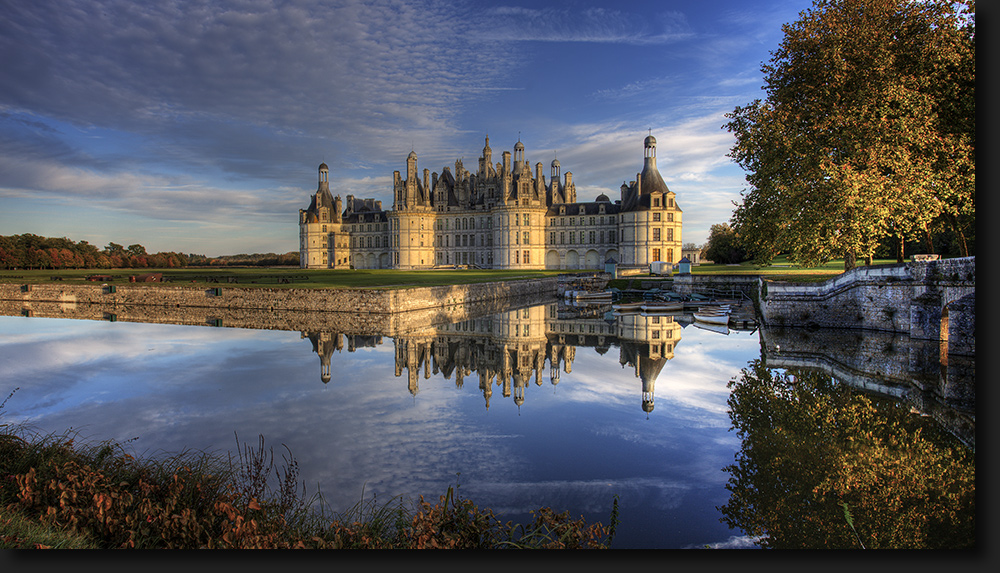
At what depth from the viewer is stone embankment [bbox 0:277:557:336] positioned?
75.6ft

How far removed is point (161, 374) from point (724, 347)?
16.1 meters

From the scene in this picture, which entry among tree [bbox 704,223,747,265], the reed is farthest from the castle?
the reed

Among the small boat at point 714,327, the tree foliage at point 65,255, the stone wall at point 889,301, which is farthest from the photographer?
the tree foliage at point 65,255

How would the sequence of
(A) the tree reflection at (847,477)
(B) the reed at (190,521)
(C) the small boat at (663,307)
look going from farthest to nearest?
(C) the small boat at (663,307) → (A) the tree reflection at (847,477) → (B) the reed at (190,521)

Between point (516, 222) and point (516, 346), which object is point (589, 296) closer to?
point (516, 346)

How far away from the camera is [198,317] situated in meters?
25.3

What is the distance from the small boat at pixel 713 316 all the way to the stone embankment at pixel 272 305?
1054 centimetres

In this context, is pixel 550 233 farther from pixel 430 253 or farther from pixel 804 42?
pixel 804 42

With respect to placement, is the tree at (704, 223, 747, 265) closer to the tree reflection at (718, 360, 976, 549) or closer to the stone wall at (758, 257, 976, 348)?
the stone wall at (758, 257, 976, 348)

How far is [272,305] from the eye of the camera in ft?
90.6

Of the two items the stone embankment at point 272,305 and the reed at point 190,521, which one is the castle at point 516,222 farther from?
the reed at point 190,521

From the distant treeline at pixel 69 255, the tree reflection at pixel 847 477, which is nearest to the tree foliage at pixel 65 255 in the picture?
the distant treeline at pixel 69 255

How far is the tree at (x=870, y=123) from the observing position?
658 inches

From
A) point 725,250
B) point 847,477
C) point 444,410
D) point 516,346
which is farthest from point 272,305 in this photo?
point 725,250
